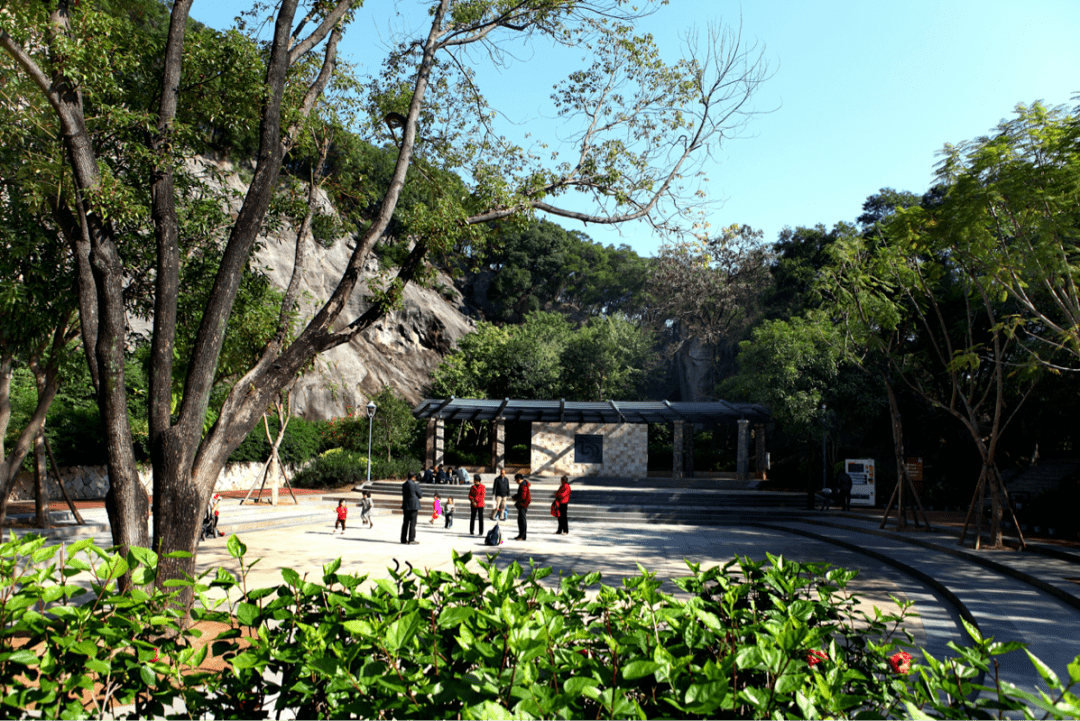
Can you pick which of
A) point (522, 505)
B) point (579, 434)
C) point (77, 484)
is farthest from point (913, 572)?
point (77, 484)

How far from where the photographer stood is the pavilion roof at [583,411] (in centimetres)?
2809

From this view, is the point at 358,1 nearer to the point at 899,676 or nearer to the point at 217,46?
the point at 217,46

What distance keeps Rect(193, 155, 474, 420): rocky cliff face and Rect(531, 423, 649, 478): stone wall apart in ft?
33.8

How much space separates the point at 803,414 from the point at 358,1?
2121cm

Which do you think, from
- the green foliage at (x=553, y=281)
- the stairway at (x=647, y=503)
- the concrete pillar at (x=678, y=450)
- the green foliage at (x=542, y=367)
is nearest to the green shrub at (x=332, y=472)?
the stairway at (x=647, y=503)

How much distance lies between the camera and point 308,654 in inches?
80.5

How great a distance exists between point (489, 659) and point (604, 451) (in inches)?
1083

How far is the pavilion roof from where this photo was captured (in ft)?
92.2

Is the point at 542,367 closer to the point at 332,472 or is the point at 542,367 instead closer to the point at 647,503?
the point at 332,472

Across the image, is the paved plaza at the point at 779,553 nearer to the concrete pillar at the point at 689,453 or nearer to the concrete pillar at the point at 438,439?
the concrete pillar at the point at 438,439

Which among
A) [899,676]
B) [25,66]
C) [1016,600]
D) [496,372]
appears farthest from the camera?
[496,372]

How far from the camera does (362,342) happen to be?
130 feet

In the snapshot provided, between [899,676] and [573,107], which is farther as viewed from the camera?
[573,107]

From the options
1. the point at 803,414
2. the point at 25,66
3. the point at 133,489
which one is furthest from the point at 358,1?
the point at 803,414
